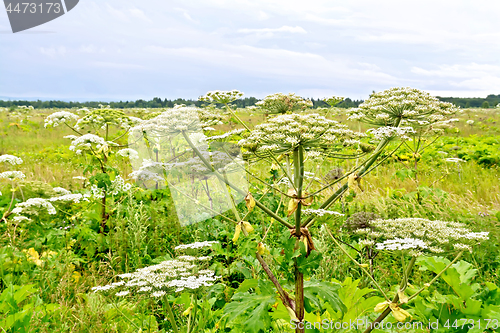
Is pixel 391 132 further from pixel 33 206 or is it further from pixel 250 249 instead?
pixel 33 206

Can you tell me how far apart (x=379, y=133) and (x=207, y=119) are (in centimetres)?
156

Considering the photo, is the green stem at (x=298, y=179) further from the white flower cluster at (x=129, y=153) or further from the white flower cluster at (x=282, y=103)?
the white flower cluster at (x=129, y=153)

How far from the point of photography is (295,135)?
7.00 feet

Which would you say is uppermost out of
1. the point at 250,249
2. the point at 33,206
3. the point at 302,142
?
the point at 302,142

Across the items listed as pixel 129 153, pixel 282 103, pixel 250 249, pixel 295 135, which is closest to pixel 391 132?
pixel 295 135

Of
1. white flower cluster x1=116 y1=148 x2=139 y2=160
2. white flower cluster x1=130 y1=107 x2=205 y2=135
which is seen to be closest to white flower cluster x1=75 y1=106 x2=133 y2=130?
white flower cluster x1=116 y1=148 x2=139 y2=160

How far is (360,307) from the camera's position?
8.24 feet

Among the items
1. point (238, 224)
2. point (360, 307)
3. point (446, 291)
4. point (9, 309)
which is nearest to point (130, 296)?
point (9, 309)

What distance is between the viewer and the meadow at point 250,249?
7.07ft

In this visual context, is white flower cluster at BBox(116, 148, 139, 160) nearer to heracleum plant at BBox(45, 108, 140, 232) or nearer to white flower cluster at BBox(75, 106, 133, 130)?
heracleum plant at BBox(45, 108, 140, 232)

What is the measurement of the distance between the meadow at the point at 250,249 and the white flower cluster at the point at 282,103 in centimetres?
3

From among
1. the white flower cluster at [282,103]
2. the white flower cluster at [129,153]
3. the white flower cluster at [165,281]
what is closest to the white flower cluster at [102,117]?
the white flower cluster at [129,153]

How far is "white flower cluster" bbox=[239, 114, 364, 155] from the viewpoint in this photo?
2086 millimetres

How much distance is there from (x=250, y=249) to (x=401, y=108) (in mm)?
1755
